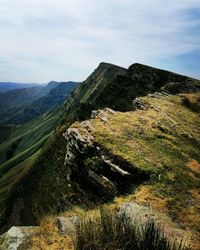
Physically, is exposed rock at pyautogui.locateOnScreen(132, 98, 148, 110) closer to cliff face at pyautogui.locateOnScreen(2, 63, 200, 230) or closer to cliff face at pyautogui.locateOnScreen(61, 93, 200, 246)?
cliff face at pyautogui.locateOnScreen(2, 63, 200, 230)

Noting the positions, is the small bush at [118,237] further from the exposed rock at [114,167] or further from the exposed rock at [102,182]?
the exposed rock at [114,167]

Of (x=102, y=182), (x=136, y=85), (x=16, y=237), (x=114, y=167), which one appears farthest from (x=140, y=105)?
(x=16, y=237)

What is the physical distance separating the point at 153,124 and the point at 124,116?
118 inches

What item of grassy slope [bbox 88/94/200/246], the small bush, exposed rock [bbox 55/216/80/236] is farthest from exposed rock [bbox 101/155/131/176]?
the small bush

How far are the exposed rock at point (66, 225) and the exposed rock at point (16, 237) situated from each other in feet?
3.19

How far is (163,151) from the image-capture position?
22.0m

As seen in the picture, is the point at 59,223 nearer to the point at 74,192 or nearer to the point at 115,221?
the point at 115,221

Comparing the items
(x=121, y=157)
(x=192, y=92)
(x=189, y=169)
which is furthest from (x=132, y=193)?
(x=192, y=92)

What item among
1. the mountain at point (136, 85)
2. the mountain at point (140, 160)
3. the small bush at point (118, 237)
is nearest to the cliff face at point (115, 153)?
the mountain at point (140, 160)

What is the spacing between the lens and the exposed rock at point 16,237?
39.6 ft

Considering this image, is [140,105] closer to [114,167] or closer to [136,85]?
[114,167]

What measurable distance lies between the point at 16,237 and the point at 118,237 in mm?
4548

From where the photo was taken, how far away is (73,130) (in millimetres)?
26297

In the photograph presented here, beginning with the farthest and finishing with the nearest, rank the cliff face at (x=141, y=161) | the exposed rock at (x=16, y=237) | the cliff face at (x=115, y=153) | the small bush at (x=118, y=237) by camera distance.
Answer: the cliff face at (x=115, y=153) → the cliff face at (x=141, y=161) → the exposed rock at (x=16, y=237) → the small bush at (x=118, y=237)
